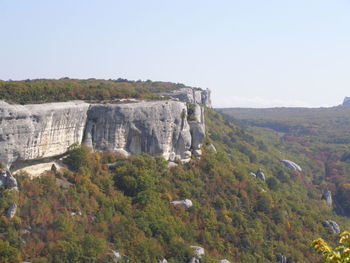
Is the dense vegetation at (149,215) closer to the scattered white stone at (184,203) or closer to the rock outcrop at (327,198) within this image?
the scattered white stone at (184,203)

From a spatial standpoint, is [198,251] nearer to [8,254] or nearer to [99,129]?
[99,129]

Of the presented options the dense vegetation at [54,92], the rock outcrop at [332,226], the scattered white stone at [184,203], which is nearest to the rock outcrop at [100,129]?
the dense vegetation at [54,92]

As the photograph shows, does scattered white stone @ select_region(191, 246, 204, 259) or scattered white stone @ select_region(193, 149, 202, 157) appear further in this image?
scattered white stone @ select_region(193, 149, 202, 157)

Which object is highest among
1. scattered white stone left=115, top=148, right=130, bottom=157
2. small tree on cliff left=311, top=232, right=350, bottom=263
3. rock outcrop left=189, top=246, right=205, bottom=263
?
small tree on cliff left=311, top=232, right=350, bottom=263

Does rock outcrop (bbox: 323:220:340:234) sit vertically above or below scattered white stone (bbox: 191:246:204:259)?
below

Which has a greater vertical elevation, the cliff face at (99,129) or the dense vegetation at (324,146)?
the cliff face at (99,129)

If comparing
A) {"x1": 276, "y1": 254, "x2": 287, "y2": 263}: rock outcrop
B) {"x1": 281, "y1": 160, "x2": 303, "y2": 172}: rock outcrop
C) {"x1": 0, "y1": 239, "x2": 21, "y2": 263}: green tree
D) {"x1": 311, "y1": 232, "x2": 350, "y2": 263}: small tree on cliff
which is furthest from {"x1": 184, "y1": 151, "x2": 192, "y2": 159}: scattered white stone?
{"x1": 281, "y1": 160, "x2": 303, "y2": 172}: rock outcrop

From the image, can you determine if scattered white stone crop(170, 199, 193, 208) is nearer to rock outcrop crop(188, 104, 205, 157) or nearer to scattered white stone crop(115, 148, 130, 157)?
scattered white stone crop(115, 148, 130, 157)

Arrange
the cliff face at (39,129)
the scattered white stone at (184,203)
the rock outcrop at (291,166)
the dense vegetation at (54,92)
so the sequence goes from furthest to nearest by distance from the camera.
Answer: the rock outcrop at (291,166)
the scattered white stone at (184,203)
the dense vegetation at (54,92)
the cliff face at (39,129)

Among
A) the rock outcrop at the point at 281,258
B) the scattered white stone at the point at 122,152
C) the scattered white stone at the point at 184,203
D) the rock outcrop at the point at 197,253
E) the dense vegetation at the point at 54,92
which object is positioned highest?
the dense vegetation at the point at 54,92

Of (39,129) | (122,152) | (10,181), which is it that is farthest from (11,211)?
(122,152)
